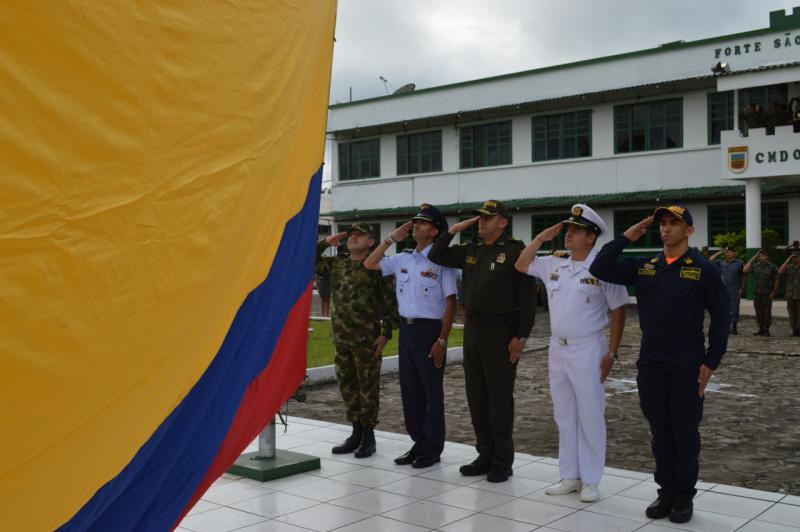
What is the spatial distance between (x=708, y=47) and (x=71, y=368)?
2704 centimetres

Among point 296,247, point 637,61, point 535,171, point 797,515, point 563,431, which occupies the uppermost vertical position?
point 637,61

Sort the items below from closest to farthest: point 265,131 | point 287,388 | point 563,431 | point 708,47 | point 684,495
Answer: point 265,131, point 287,388, point 684,495, point 563,431, point 708,47

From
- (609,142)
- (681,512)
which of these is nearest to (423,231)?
(681,512)

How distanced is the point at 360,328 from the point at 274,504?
1.86 meters

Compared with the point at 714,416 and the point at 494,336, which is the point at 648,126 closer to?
the point at 714,416

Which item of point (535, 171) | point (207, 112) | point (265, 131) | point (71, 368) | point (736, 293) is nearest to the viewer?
point (71, 368)

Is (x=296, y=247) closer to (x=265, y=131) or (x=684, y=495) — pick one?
(x=265, y=131)

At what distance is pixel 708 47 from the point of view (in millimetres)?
25266

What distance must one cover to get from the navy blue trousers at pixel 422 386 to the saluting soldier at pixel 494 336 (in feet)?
1.29

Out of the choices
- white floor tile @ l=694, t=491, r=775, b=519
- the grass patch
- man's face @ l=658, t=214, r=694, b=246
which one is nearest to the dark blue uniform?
man's face @ l=658, t=214, r=694, b=246

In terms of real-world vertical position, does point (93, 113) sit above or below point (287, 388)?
above

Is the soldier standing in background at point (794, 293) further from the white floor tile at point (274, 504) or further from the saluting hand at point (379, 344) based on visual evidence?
the white floor tile at point (274, 504)

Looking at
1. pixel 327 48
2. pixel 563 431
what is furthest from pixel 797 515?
pixel 327 48

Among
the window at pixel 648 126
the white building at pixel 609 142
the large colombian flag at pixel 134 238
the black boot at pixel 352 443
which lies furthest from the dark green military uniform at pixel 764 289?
the large colombian flag at pixel 134 238
